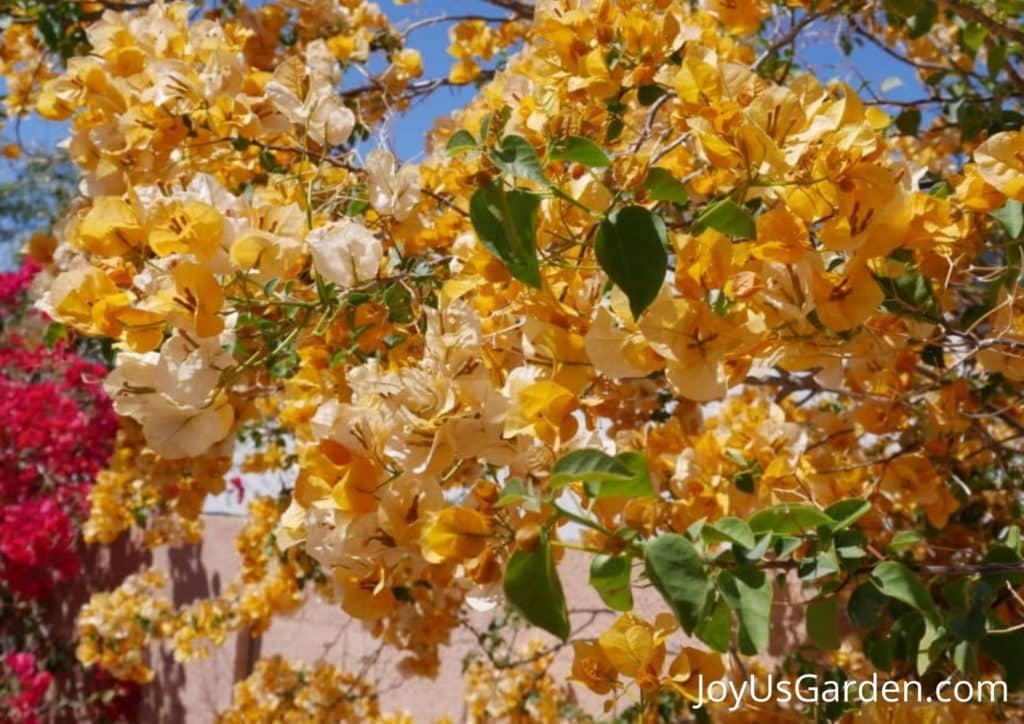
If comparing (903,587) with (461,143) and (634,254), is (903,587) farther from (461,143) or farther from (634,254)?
(461,143)

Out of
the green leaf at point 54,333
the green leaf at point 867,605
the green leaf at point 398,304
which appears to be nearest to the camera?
the green leaf at point 867,605

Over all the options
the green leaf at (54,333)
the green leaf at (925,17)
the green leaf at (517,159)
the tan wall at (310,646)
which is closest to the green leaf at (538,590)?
the green leaf at (517,159)

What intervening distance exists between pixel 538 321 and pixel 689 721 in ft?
5.64

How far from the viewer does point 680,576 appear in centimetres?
47

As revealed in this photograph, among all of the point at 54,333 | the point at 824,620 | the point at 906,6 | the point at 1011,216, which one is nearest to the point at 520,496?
the point at 824,620

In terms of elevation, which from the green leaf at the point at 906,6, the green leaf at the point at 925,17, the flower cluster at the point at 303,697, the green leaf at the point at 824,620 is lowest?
the green leaf at the point at 824,620

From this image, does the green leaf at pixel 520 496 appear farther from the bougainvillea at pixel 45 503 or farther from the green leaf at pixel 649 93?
the bougainvillea at pixel 45 503

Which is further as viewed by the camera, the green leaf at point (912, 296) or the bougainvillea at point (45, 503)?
the bougainvillea at point (45, 503)

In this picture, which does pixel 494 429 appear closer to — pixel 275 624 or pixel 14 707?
pixel 275 624

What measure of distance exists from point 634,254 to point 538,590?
20cm

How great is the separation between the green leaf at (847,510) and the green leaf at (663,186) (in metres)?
0.25

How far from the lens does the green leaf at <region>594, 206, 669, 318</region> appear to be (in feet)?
1.70

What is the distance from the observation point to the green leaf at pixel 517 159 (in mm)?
563

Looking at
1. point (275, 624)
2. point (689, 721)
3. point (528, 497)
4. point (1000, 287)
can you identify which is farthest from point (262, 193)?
point (275, 624)
